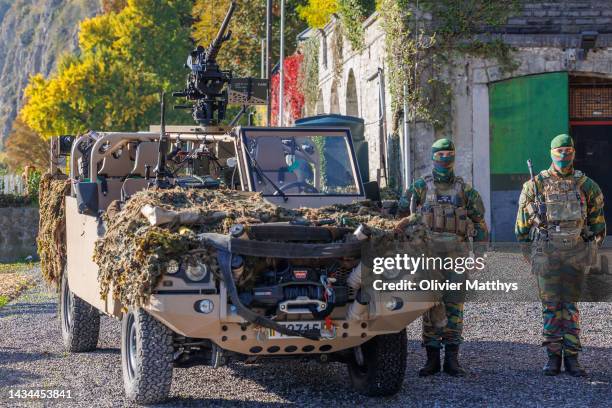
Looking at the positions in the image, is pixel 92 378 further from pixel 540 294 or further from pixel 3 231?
pixel 3 231

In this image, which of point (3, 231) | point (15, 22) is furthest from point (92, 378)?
point (15, 22)

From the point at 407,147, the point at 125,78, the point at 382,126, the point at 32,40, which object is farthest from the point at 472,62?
the point at 32,40

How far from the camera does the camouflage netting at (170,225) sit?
7332mm

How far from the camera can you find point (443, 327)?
8984 mm

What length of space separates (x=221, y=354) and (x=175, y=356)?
0.47m

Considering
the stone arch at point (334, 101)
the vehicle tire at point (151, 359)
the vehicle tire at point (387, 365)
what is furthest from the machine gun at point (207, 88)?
the stone arch at point (334, 101)

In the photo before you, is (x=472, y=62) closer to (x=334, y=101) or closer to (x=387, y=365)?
(x=334, y=101)

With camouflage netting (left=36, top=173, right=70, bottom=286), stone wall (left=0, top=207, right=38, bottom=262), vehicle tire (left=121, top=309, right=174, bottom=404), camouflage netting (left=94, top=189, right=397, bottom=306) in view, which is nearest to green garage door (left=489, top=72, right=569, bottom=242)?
stone wall (left=0, top=207, right=38, bottom=262)

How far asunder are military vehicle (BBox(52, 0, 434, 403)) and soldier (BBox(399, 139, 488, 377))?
2.04 ft

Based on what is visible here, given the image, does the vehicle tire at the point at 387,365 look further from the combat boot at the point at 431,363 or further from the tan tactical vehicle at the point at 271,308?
the combat boot at the point at 431,363

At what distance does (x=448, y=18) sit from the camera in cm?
2050

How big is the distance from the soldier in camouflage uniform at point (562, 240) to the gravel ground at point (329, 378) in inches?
13.9

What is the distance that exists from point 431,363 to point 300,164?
1.98 m

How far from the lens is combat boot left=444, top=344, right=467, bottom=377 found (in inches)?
354
